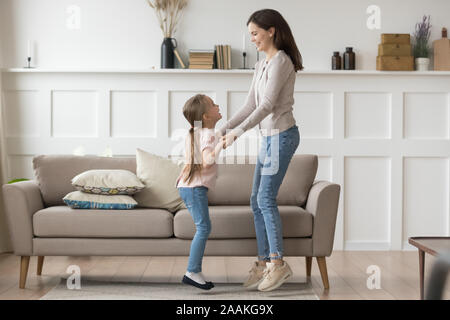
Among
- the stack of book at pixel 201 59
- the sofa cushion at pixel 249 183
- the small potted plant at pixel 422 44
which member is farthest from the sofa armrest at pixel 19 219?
the small potted plant at pixel 422 44

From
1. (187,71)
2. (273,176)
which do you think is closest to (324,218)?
(273,176)

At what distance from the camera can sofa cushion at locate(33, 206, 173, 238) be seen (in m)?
2.99

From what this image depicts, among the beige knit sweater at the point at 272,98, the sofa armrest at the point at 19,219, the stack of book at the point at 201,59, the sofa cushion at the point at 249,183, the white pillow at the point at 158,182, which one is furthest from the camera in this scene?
the stack of book at the point at 201,59

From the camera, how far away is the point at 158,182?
3.31m

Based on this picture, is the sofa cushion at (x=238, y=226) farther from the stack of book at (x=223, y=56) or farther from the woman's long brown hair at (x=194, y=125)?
the stack of book at (x=223, y=56)

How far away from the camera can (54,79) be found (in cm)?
436

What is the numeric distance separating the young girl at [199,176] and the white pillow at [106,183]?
1.26 feet

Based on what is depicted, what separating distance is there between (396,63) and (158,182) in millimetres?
2203

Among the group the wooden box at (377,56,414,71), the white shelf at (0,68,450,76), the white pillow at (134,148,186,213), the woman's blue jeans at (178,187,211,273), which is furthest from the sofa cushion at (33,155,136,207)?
the wooden box at (377,56,414,71)

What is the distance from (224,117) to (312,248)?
1665 millimetres

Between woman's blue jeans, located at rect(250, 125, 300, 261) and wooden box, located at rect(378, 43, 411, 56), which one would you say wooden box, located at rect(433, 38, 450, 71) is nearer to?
wooden box, located at rect(378, 43, 411, 56)

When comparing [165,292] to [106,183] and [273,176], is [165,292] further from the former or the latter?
[273,176]

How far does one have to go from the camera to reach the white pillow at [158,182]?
10.7 feet
